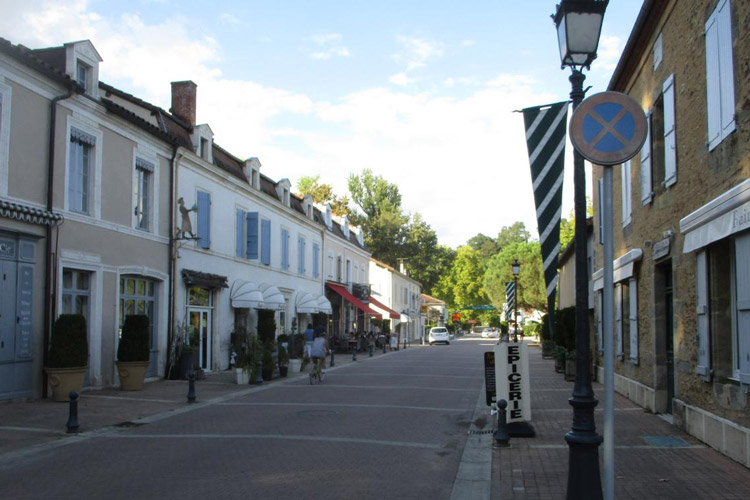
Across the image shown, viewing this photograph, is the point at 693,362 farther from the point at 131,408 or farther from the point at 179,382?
the point at 179,382

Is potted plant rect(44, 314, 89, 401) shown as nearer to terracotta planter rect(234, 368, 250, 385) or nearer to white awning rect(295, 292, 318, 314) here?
terracotta planter rect(234, 368, 250, 385)

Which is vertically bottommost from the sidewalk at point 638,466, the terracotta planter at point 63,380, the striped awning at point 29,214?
the sidewalk at point 638,466

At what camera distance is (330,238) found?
3866 cm

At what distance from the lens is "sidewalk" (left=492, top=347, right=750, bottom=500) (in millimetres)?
6681

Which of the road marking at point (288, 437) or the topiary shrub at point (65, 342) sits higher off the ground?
the topiary shrub at point (65, 342)

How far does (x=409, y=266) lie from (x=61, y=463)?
66.8m

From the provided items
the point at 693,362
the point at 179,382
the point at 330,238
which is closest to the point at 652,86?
the point at 693,362

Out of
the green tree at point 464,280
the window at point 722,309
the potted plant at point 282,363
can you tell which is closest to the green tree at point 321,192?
the green tree at point 464,280

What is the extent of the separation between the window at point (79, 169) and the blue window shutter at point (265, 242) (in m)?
11.4

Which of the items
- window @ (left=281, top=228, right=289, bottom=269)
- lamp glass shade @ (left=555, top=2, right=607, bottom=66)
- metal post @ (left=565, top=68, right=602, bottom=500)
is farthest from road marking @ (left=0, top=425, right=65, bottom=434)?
window @ (left=281, top=228, right=289, bottom=269)

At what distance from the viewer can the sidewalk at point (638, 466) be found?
263 inches

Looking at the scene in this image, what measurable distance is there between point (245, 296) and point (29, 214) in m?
11.1

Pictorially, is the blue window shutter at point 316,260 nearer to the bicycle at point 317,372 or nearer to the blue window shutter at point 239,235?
the blue window shutter at point 239,235

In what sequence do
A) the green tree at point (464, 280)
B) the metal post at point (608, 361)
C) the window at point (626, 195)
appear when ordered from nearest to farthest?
the metal post at point (608, 361) < the window at point (626, 195) < the green tree at point (464, 280)
